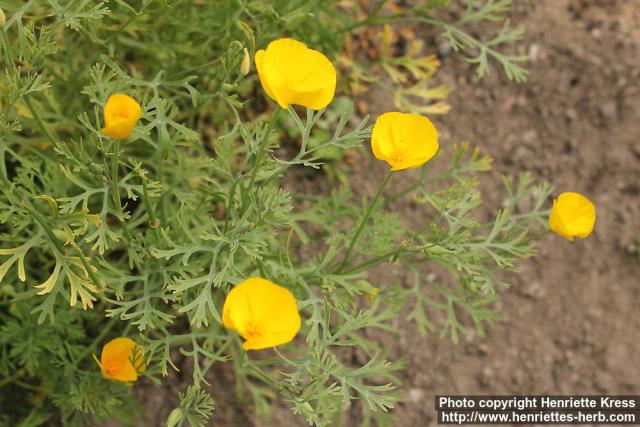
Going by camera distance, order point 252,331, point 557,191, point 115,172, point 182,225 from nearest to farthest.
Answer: point 252,331 < point 115,172 < point 182,225 < point 557,191

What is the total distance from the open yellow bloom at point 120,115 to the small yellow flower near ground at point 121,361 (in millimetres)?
A: 519

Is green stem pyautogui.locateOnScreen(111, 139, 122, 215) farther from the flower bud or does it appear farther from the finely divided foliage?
the flower bud

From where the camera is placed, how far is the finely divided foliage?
1636 millimetres

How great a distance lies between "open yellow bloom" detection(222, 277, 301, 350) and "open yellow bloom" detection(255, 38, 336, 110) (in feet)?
1.16

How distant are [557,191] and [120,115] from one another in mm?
1905

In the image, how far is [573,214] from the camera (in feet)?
5.68

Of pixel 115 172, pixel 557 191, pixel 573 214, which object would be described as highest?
pixel 115 172

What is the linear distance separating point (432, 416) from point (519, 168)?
3.26 feet

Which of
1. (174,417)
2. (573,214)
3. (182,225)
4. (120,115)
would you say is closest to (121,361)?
(174,417)

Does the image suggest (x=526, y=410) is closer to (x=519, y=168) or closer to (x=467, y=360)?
(x=467, y=360)

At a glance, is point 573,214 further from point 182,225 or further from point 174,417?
point 174,417

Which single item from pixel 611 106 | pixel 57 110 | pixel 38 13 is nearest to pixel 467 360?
pixel 611 106

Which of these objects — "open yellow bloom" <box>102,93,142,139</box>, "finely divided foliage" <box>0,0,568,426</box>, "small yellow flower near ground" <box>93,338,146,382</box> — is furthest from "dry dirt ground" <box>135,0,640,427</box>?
"open yellow bloom" <box>102,93,142,139</box>

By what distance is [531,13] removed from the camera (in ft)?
9.87
